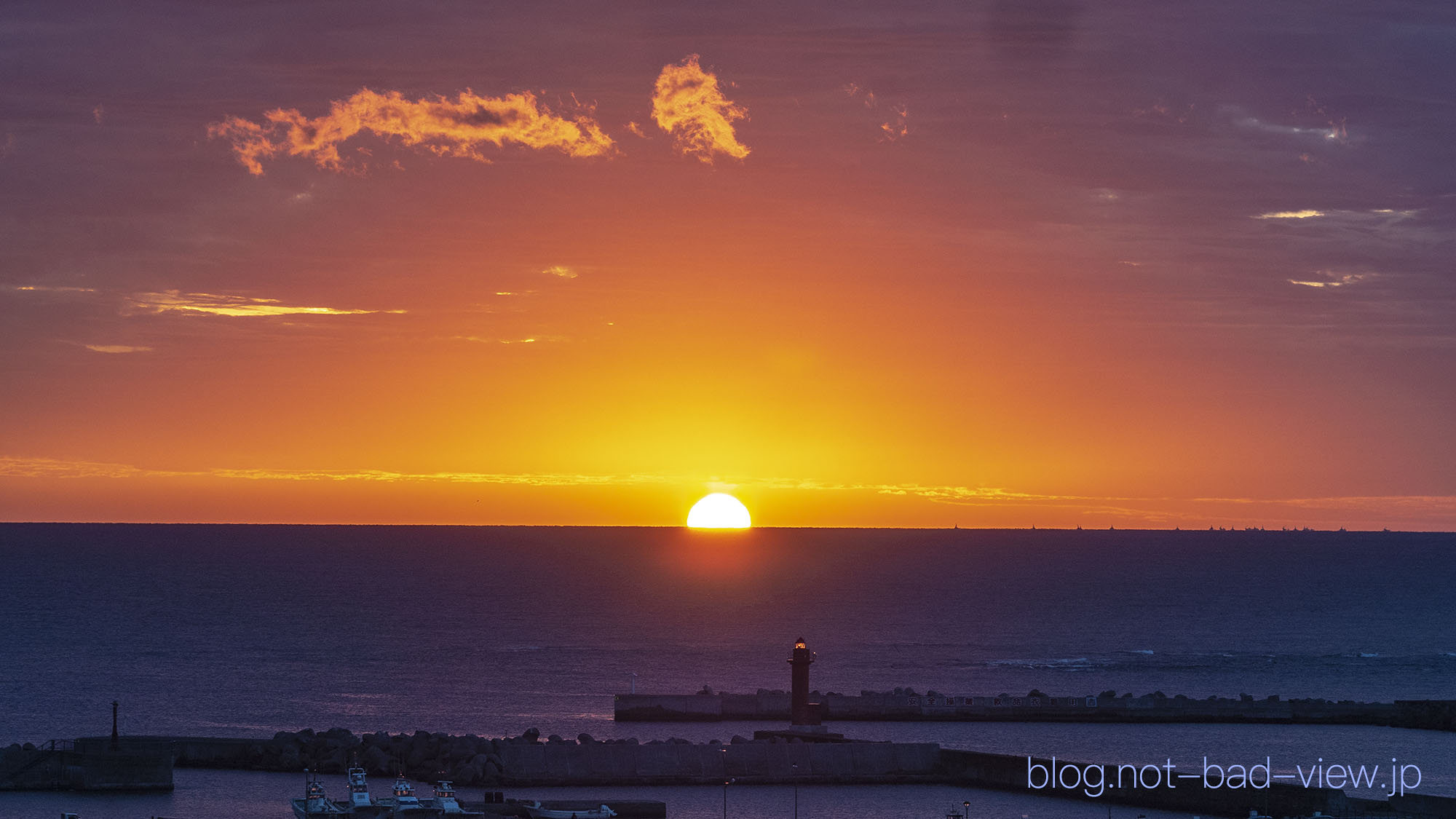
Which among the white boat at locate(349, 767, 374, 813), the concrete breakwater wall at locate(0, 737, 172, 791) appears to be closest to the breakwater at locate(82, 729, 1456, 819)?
the concrete breakwater wall at locate(0, 737, 172, 791)

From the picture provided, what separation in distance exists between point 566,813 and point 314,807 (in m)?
7.16

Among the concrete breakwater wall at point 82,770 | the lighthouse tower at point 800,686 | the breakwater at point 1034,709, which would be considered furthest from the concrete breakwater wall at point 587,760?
the breakwater at point 1034,709

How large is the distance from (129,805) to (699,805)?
59.5ft

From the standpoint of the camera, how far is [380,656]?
12169 centimetres

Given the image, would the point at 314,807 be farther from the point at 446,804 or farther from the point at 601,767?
the point at 601,767

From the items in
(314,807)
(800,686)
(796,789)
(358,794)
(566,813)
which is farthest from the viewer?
(800,686)

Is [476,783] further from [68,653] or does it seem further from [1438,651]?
[1438,651]

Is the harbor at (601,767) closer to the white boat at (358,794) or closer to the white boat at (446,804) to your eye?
the white boat at (358,794)

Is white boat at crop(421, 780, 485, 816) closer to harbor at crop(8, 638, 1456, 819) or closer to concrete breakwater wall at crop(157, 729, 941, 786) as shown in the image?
harbor at crop(8, 638, 1456, 819)

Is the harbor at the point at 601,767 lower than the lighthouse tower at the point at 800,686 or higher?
lower


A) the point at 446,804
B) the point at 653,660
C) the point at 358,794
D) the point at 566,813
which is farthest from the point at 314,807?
the point at 653,660

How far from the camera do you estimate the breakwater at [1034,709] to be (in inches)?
3172

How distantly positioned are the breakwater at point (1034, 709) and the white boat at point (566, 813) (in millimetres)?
29906

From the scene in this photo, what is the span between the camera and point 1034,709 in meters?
83.7
